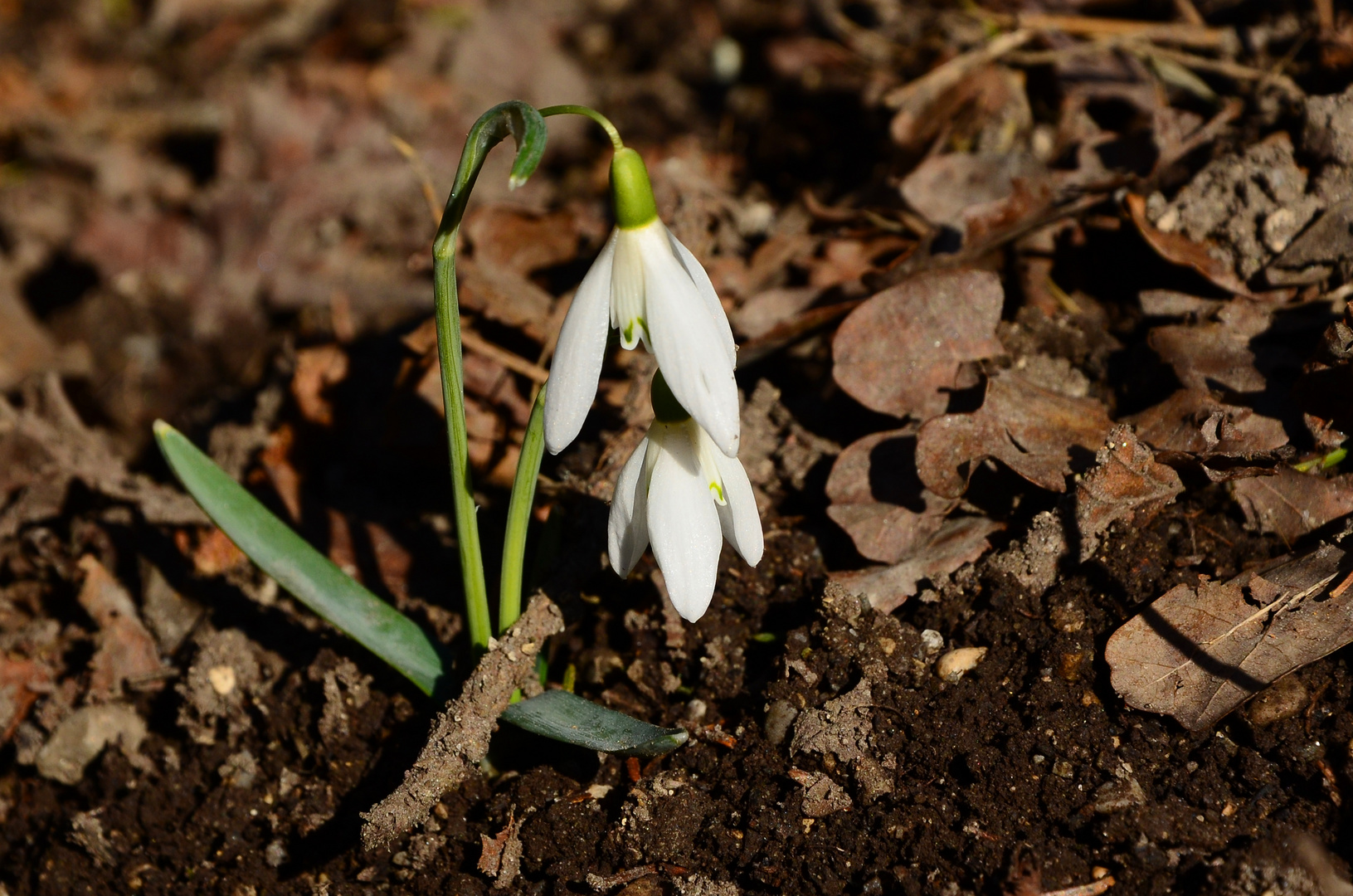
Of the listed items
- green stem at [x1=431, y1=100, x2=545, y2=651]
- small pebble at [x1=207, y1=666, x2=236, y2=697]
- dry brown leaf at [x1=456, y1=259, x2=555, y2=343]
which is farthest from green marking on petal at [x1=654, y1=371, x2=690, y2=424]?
small pebble at [x1=207, y1=666, x2=236, y2=697]

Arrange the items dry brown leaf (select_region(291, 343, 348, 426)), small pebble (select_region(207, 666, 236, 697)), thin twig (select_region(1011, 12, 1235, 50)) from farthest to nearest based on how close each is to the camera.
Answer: thin twig (select_region(1011, 12, 1235, 50)), dry brown leaf (select_region(291, 343, 348, 426)), small pebble (select_region(207, 666, 236, 697))

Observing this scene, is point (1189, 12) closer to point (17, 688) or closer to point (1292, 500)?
point (1292, 500)

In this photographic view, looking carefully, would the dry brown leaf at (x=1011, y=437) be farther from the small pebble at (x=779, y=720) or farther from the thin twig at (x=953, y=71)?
the thin twig at (x=953, y=71)

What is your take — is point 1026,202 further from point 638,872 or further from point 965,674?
point 638,872

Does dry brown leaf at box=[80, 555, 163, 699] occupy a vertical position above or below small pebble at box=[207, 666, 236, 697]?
above

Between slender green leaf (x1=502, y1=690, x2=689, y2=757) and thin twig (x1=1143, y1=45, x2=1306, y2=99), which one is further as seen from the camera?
thin twig (x1=1143, y1=45, x2=1306, y2=99)

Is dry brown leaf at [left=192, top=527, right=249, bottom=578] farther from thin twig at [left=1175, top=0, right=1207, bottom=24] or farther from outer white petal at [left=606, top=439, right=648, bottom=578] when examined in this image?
thin twig at [left=1175, top=0, right=1207, bottom=24]

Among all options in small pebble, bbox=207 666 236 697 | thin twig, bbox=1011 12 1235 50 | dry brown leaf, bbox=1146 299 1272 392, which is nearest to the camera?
dry brown leaf, bbox=1146 299 1272 392

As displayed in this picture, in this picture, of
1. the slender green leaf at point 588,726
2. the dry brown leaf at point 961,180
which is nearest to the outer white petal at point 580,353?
the slender green leaf at point 588,726
